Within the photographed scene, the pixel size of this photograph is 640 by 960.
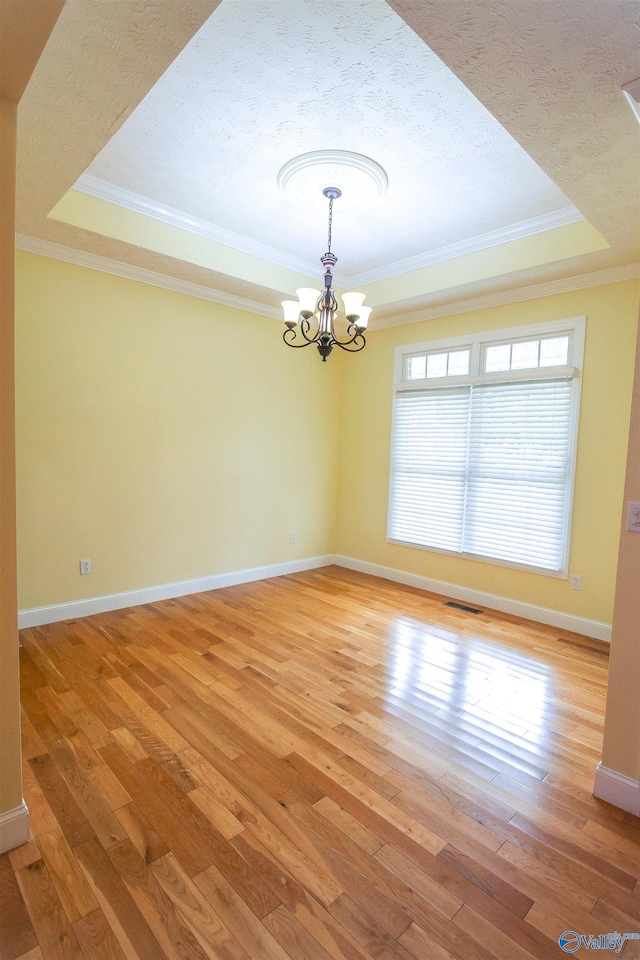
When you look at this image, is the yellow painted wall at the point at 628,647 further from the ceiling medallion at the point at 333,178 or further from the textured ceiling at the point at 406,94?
the ceiling medallion at the point at 333,178

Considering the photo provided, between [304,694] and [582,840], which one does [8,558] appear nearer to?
[304,694]

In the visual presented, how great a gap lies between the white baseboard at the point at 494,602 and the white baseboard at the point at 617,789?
79.7 inches

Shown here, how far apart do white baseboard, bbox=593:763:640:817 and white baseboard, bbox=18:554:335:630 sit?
3520 millimetres

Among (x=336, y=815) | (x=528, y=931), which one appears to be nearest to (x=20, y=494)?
(x=336, y=815)

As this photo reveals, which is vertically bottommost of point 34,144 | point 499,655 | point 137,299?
point 499,655

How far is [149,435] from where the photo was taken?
4.12m

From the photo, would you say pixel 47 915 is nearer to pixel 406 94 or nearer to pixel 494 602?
pixel 406 94

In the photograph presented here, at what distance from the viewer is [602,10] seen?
1.51 m

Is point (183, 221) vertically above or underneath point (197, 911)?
above

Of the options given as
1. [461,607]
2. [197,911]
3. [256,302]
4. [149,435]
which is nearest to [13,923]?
[197,911]

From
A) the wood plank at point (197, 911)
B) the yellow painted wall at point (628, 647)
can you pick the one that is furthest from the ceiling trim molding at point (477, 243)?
the wood plank at point (197, 911)

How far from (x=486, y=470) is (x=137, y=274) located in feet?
11.7

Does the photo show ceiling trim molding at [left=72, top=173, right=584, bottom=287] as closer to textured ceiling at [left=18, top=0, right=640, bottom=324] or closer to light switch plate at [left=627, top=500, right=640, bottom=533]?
textured ceiling at [left=18, top=0, right=640, bottom=324]

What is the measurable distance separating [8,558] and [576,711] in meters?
2.96
